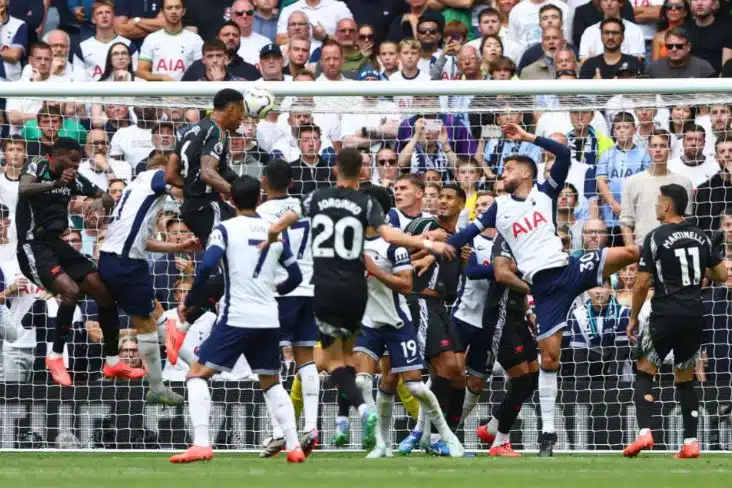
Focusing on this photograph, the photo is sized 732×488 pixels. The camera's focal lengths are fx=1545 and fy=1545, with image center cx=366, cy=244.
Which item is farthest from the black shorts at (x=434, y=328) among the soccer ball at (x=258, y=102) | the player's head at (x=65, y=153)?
the player's head at (x=65, y=153)

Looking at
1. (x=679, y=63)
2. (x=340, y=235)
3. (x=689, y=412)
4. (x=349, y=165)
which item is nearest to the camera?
(x=340, y=235)

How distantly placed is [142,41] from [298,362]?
758 cm

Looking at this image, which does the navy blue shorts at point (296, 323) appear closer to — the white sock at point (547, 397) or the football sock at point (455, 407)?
the football sock at point (455, 407)

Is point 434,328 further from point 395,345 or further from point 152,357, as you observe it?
point 152,357

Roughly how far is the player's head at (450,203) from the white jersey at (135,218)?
247 centimetres

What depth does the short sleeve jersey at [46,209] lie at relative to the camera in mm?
13750

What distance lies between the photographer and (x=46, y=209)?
1381cm

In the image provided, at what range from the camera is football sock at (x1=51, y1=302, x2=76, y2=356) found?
45.3 ft

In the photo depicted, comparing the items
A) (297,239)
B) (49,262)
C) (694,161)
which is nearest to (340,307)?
Answer: (297,239)

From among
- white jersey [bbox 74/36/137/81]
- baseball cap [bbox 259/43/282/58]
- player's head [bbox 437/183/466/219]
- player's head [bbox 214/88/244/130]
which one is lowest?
player's head [bbox 437/183/466/219]

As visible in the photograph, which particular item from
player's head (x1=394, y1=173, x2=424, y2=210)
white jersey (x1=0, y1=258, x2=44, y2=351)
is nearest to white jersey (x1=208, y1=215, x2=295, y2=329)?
player's head (x1=394, y1=173, x2=424, y2=210)

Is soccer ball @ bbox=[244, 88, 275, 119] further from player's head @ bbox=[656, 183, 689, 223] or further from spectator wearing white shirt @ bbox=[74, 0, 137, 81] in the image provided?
spectator wearing white shirt @ bbox=[74, 0, 137, 81]

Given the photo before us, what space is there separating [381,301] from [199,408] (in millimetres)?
2213

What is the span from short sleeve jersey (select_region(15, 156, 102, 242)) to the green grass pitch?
2.15 m
